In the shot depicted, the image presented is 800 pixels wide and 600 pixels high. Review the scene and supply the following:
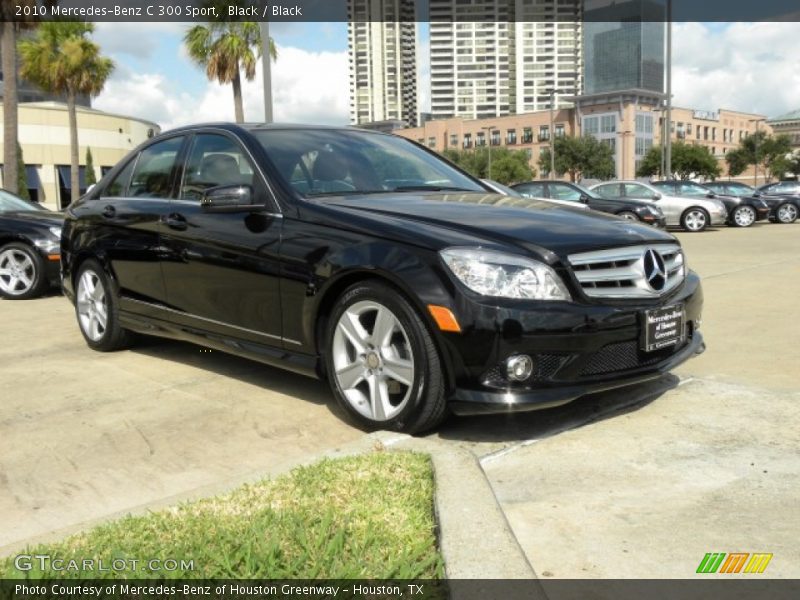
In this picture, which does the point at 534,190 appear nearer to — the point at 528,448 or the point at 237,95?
the point at 237,95

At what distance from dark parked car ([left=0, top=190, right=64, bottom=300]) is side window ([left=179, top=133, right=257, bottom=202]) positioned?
14.5 ft

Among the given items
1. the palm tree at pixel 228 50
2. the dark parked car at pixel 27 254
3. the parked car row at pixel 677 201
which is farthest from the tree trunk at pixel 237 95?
the dark parked car at pixel 27 254

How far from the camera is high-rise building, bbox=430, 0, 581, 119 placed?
161875 millimetres

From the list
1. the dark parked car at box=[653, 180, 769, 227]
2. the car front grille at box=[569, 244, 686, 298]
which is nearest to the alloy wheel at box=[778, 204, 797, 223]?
the dark parked car at box=[653, 180, 769, 227]

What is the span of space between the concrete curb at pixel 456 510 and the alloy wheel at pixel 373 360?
21cm

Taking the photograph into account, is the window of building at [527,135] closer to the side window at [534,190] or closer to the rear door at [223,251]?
the side window at [534,190]

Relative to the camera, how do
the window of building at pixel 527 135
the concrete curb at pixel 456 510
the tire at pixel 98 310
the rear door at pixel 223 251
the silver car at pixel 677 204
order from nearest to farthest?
the concrete curb at pixel 456 510, the rear door at pixel 223 251, the tire at pixel 98 310, the silver car at pixel 677 204, the window of building at pixel 527 135

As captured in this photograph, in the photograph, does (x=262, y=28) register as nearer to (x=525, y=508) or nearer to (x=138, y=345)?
(x=138, y=345)

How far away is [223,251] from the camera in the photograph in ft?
14.9

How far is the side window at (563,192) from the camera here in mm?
19484

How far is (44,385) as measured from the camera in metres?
5.01

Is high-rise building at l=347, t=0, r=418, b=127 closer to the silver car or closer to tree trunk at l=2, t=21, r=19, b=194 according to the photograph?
tree trunk at l=2, t=21, r=19, b=194

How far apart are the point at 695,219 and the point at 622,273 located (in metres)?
18.8

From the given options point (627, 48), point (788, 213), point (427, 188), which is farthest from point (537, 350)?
point (627, 48)
